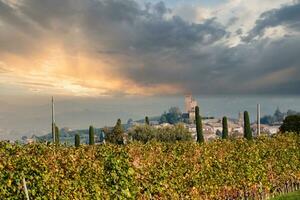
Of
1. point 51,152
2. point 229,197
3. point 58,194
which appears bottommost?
point 229,197

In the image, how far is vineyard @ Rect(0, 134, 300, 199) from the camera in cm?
1049

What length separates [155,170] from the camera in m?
15.1

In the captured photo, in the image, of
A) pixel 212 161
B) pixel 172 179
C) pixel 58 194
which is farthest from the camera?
pixel 212 161

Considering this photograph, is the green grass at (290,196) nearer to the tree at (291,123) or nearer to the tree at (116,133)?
the tree at (291,123)

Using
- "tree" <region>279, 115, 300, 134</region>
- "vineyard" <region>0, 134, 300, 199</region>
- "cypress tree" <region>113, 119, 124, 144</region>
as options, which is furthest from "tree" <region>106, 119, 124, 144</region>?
"vineyard" <region>0, 134, 300, 199</region>

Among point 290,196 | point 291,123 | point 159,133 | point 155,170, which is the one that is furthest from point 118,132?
point 155,170

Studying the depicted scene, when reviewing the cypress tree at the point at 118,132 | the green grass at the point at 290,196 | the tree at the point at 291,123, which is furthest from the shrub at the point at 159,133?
the green grass at the point at 290,196

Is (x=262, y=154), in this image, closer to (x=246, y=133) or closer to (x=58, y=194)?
(x=58, y=194)

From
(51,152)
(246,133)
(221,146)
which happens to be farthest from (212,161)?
(246,133)

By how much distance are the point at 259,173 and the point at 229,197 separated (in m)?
2.16

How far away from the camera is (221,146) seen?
800 inches

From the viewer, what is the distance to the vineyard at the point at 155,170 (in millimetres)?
10492

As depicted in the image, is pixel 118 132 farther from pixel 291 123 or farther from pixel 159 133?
pixel 291 123

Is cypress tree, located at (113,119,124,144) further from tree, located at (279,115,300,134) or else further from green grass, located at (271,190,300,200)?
green grass, located at (271,190,300,200)
